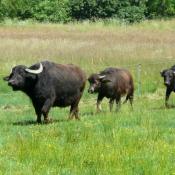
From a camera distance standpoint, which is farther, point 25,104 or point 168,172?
point 25,104

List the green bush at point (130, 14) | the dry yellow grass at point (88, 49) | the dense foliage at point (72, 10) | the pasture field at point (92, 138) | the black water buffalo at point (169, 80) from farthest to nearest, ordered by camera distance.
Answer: the dense foliage at point (72, 10) < the green bush at point (130, 14) < the dry yellow grass at point (88, 49) < the black water buffalo at point (169, 80) < the pasture field at point (92, 138)

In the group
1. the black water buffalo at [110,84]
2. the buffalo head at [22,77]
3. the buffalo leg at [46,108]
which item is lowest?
the black water buffalo at [110,84]

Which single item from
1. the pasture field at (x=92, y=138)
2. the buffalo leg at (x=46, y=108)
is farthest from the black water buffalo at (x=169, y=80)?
the buffalo leg at (x=46, y=108)

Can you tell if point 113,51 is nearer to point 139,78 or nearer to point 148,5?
point 139,78

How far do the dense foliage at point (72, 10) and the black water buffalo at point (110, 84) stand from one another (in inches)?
1657

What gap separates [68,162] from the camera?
368 inches

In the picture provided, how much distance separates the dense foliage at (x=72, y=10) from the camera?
208 ft

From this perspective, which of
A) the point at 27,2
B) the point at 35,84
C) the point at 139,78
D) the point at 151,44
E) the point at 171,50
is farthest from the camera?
the point at 27,2

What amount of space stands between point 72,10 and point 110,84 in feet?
156

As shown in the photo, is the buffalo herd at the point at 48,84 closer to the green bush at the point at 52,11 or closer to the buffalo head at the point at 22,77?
the buffalo head at the point at 22,77

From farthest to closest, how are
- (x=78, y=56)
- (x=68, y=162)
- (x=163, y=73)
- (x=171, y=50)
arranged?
(x=171, y=50)
(x=78, y=56)
(x=163, y=73)
(x=68, y=162)

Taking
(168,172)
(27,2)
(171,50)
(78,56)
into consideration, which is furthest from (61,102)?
(27,2)

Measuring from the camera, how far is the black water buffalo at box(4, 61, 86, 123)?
590 inches

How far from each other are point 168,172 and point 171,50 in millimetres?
23647
